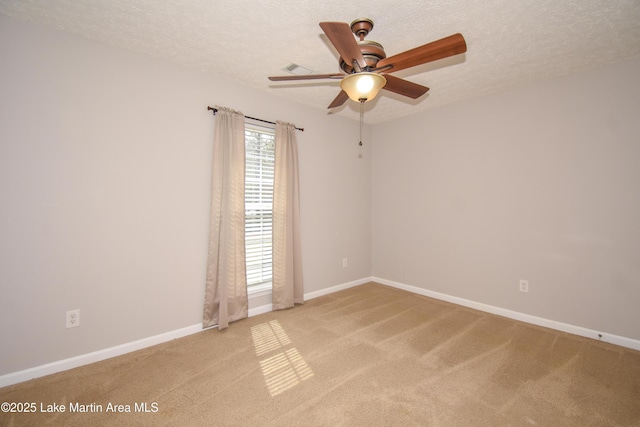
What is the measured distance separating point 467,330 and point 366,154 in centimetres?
282

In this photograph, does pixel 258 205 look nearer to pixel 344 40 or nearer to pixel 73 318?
pixel 73 318

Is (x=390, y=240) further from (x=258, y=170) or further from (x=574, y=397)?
(x=574, y=397)

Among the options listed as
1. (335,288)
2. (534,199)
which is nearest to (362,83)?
(534,199)

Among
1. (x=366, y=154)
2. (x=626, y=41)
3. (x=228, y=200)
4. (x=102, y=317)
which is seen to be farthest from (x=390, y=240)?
(x=102, y=317)

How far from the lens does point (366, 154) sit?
14.8 ft

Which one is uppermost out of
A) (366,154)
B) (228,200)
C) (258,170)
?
(366,154)

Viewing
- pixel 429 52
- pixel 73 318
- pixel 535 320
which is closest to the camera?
pixel 429 52

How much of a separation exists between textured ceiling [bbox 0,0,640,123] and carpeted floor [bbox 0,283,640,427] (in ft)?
8.40

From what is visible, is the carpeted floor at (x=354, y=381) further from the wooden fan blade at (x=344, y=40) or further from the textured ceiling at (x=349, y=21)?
the textured ceiling at (x=349, y=21)

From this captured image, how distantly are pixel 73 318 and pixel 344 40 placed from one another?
278 cm

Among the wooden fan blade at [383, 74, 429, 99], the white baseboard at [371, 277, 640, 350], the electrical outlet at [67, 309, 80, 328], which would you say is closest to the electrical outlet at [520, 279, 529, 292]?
the white baseboard at [371, 277, 640, 350]

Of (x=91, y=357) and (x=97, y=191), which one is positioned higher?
(x=97, y=191)

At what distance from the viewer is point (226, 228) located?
2840 mm

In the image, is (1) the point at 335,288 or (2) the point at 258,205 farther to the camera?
(1) the point at 335,288
